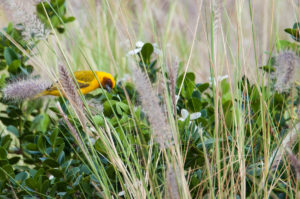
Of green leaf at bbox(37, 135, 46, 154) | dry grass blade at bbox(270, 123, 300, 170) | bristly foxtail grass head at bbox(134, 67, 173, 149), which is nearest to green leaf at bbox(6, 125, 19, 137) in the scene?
green leaf at bbox(37, 135, 46, 154)

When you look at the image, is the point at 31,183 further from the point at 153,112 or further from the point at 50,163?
the point at 153,112

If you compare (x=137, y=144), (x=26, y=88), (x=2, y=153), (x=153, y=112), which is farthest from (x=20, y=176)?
(x=153, y=112)

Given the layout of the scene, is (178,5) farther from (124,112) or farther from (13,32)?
(124,112)

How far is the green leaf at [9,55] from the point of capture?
1639mm

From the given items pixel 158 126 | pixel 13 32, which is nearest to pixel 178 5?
pixel 13 32

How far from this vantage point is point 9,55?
1649mm

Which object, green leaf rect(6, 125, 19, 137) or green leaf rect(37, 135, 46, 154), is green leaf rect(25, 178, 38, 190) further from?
green leaf rect(6, 125, 19, 137)

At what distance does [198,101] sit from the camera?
1445 millimetres

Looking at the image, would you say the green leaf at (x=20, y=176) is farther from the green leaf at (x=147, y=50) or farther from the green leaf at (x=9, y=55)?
the green leaf at (x=147, y=50)

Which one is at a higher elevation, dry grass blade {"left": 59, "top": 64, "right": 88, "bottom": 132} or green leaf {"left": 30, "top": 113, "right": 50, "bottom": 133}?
dry grass blade {"left": 59, "top": 64, "right": 88, "bottom": 132}

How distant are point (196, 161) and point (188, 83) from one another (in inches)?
12.1

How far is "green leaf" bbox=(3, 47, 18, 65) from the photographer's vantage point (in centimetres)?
164

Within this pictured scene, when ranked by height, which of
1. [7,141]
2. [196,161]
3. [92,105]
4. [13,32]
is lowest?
[196,161]

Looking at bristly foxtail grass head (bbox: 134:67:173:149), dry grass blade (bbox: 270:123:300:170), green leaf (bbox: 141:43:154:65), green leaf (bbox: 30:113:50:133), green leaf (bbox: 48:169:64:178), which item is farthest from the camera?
green leaf (bbox: 30:113:50:133)
